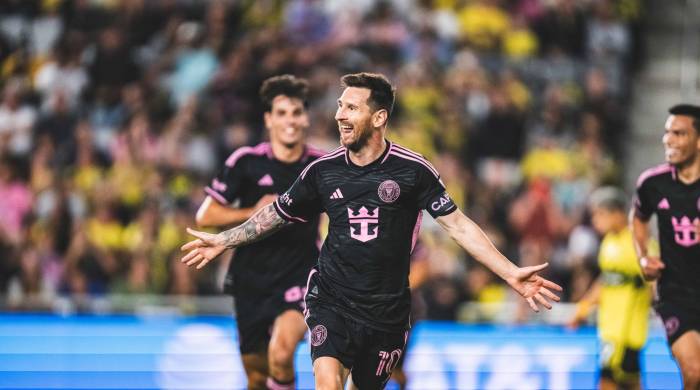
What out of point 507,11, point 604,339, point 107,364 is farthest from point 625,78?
point 107,364

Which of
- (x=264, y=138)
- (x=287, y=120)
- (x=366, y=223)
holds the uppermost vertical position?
(x=287, y=120)

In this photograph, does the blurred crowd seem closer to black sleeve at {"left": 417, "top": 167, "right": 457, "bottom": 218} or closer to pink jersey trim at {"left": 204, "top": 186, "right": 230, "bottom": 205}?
pink jersey trim at {"left": 204, "top": 186, "right": 230, "bottom": 205}

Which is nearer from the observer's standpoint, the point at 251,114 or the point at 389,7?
the point at 251,114

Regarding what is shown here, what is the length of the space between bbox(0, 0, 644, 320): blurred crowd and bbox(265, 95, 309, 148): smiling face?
16.8 ft

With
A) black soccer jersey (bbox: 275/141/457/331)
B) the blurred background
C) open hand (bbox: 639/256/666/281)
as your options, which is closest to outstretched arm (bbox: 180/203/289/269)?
black soccer jersey (bbox: 275/141/457/331)

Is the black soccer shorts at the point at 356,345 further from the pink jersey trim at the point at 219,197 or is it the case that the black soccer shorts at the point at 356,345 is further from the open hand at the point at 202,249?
the pink jersey trim at the point at 219,197

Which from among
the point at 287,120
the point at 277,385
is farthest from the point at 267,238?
the point at 277,385

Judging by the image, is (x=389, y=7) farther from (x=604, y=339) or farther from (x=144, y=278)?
(x=604, y=339)

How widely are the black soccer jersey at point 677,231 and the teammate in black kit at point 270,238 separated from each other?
8.13 ft

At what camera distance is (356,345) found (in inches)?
270

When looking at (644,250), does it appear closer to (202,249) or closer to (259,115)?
(202,249)

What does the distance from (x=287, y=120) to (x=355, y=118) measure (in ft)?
5.64

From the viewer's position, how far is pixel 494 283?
14344 millimetres

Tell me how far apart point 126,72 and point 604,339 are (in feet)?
27.0
